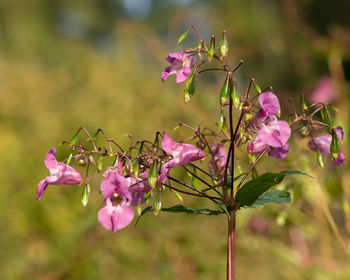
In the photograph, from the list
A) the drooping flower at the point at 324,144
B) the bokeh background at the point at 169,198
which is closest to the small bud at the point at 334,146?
the drooping flower at the point at 324,144

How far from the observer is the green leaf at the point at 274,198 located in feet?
2.79

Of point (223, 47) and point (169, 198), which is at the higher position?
point (169, 198)

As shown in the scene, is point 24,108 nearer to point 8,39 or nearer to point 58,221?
point 58,221

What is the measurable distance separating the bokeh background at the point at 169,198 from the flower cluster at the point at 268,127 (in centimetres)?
24

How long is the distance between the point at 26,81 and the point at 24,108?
0.60 meters

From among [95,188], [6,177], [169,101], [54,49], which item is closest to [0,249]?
[95,188]

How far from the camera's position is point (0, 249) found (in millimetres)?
2979

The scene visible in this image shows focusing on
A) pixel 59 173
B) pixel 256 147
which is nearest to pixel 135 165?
pixel 59 173

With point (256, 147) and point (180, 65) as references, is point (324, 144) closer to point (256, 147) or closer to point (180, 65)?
point (256, 147)

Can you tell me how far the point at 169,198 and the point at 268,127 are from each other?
245 centimetres

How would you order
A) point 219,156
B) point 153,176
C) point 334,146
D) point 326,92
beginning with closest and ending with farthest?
point 153,176
point 334,146
point 219,156
point 326,92

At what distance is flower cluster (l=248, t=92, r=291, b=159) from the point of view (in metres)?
0.77

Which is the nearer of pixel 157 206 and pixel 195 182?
pixel 157 206

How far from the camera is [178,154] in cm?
80
